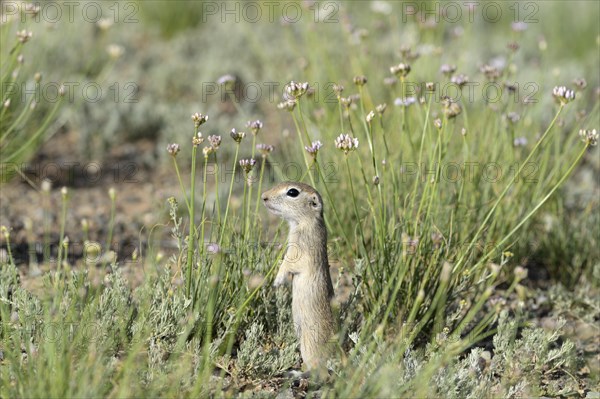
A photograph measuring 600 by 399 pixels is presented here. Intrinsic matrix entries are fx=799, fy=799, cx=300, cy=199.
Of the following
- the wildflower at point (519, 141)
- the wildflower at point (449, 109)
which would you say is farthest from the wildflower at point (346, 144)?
the wildflower at point (519, 141)

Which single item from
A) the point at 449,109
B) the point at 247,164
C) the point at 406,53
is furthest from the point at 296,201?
the point at 406,53

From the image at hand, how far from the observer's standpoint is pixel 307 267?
12.6ft

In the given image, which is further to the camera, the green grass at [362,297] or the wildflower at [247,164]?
the wildflower at [247,164]

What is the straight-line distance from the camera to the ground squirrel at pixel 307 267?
3.84 metres

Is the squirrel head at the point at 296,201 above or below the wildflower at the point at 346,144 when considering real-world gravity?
below

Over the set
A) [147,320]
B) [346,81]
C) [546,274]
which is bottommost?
[546,274]

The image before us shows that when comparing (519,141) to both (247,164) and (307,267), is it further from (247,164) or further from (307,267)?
(247,164)

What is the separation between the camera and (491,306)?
4.82 meters

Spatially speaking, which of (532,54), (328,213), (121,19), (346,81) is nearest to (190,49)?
(121,19)

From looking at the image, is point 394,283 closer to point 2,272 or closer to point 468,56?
point 2,272

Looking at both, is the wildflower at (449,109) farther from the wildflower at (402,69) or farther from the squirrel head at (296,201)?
the squirrel head at (296,201)

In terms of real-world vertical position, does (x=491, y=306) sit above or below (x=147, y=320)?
below

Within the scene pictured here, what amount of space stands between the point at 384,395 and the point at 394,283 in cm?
115

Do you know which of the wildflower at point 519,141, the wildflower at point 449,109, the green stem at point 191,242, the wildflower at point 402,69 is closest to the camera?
the green stem at point 191,242
